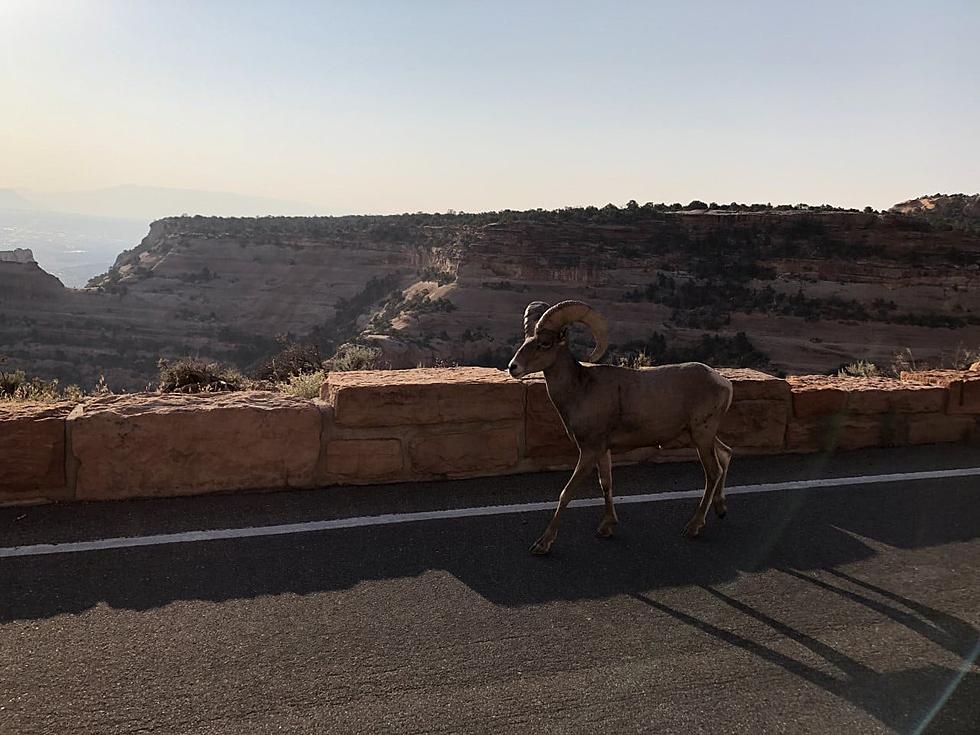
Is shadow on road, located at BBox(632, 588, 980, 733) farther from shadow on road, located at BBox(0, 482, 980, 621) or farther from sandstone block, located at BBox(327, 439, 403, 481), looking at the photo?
sandstone block, located at BBox(327, 439, 403, 481)

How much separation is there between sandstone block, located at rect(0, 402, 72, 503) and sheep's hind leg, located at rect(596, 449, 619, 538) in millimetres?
3334

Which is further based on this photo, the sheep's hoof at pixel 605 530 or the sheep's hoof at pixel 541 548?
the sheep's hoof at pixel 605 530

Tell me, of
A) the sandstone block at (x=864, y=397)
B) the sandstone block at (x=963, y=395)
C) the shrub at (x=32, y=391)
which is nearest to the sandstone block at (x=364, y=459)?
the shrub at (x=32, y=391)

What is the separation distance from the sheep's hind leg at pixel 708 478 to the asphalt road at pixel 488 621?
0.36 feet

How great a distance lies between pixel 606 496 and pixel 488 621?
51.2 inches

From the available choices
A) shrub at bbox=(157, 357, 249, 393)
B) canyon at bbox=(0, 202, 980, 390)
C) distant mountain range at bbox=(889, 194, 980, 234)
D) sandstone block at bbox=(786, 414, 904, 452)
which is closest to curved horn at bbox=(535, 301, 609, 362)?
sandstone block at bbox=(786, 414, 904, 452)

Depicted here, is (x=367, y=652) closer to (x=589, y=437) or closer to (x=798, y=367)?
(x=589, y=437)

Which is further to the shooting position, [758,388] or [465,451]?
[758,388]

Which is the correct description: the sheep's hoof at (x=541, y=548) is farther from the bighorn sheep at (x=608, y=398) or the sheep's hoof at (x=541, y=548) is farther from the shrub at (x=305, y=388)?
the shrub at (x=305, y=388)

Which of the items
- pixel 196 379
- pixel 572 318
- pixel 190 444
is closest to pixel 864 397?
pixel 572 318

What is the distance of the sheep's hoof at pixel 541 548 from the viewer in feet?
13.7

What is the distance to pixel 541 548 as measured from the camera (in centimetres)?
417

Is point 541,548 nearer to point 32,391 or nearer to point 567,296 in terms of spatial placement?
point 32,391

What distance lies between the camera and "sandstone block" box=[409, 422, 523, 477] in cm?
526
